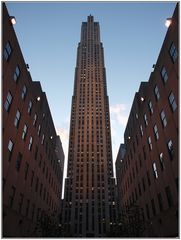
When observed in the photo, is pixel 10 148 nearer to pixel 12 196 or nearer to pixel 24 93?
pixel 12 196

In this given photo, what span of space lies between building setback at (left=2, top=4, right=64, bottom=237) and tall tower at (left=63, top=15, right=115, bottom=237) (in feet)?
251

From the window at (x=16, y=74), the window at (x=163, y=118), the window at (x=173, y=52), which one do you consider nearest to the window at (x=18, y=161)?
the window at (x=16, y=74)

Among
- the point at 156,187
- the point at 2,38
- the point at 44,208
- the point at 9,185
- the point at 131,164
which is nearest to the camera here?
the point at 2,38

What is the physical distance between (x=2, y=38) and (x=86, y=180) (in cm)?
11708

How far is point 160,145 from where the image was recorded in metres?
28.7

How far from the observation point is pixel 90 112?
154 m

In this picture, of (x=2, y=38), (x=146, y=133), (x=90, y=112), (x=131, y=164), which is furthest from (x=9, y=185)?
(x=90, y=112)

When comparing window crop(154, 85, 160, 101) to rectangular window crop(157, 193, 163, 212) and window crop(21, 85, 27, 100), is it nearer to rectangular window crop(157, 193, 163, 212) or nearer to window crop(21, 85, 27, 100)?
rectangular window crop(157, 193, 163, 212)

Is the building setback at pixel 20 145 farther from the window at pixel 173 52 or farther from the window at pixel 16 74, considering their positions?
the window at pixel 173 52

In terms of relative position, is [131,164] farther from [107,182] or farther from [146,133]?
[107,182]

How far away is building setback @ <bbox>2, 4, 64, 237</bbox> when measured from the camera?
23.7 meters

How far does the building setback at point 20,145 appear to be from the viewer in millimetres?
23688

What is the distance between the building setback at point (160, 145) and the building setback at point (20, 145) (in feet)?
55.7

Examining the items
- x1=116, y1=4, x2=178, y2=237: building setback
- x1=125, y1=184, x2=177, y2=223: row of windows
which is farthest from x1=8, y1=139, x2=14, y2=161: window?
x1=125, y1=184, x2=177, y2=223: row of windows
